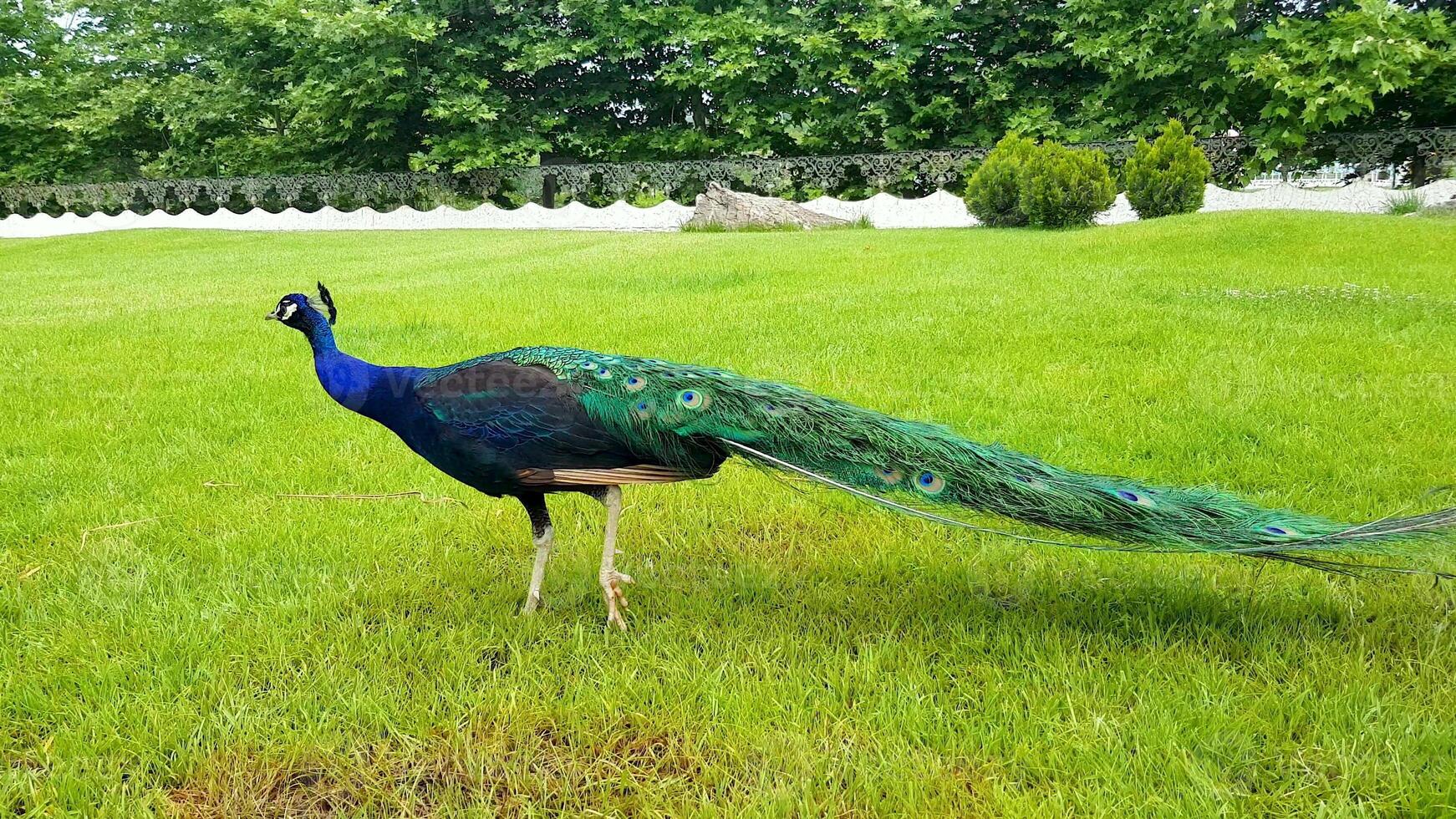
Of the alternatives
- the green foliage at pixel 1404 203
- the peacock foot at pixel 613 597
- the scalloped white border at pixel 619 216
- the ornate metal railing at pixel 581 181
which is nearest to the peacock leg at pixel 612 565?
the peacock foot at pixel 613 597

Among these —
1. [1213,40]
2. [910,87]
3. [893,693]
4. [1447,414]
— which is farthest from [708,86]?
[893,693]

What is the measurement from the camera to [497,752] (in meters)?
2.30

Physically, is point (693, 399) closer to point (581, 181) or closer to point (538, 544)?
point (538, 544)

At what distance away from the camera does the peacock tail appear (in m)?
2.38

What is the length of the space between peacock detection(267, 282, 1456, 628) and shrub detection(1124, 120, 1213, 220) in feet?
54.5

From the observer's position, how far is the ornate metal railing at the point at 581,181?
23.8m

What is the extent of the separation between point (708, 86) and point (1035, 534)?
3008 cm

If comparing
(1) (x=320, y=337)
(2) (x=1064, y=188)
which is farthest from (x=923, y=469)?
(2) (x=1064, y=188)

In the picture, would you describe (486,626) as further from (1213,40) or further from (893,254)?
(1213,40)

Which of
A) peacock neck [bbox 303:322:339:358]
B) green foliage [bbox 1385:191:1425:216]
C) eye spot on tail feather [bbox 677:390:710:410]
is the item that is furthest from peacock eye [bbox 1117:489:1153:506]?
green foliage [bbox 1385:191:1425:216]

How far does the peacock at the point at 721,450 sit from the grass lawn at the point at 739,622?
37 centimetres

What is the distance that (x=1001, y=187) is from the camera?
59.6 feet

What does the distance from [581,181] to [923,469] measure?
1144 inches

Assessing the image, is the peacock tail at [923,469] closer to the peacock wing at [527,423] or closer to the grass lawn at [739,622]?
the peacock wing at [527,423]
